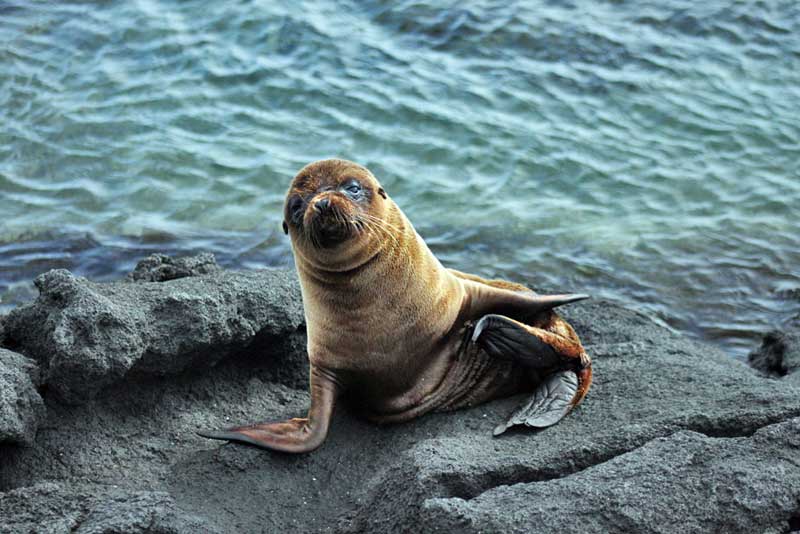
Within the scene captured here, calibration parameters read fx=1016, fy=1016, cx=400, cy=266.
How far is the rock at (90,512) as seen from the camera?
3.50 metres

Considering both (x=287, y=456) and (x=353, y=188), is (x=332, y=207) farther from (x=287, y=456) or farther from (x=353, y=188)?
(x=287, y=456)

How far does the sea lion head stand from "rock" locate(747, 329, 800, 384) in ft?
9.11

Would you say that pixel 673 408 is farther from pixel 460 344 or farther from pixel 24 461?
pixel 24 461

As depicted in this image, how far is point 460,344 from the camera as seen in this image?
16.0 ft

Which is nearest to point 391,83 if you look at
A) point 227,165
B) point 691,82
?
point 227,165

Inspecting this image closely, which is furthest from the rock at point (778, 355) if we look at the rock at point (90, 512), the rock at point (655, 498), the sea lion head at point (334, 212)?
the rock at point (90, 512)

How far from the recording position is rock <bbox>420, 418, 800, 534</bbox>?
10.7 feet

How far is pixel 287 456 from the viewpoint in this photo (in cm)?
442

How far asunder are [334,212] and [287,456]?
1081 millimetres

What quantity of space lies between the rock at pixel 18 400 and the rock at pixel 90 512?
15.0 inches

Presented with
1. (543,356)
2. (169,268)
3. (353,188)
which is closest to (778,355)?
(543,356)

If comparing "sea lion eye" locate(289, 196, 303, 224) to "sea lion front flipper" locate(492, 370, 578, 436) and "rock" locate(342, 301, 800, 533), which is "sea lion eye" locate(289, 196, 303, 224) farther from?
"sea lion front flipper" locate(492, 370, 578, 436)

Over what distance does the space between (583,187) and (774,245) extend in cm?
182

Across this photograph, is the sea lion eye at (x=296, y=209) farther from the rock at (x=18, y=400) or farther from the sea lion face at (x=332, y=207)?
the rock at (x=18, y=400)
